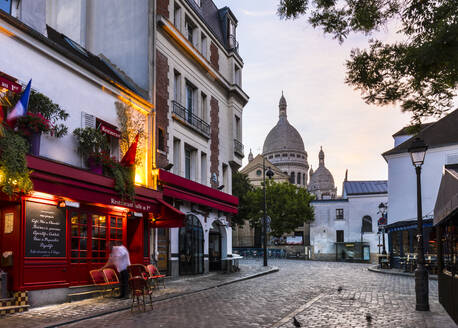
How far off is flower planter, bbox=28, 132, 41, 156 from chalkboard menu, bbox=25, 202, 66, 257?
4.21 ft

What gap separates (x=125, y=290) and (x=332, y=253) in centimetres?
4864

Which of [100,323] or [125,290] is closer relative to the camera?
[100,323]

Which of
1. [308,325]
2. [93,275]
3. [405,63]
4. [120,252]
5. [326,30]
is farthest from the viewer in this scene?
[93,275]

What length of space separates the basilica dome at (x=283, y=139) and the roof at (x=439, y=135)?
3506 inches

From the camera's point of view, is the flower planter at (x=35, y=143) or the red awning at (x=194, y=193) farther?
the red awning at (x=194, y=193)

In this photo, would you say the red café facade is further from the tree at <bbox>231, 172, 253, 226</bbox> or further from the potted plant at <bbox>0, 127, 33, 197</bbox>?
the tree at <bbox>231, 172, 253, 226</bbox>

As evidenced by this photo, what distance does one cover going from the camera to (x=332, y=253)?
57938 mm

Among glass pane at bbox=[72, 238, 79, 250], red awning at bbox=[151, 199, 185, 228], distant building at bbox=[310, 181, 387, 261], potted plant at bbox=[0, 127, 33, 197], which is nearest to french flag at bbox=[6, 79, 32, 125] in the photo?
potted plant at bbox=[0, 127, 33, 197]

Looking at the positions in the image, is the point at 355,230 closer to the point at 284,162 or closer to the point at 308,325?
the point at 308,325

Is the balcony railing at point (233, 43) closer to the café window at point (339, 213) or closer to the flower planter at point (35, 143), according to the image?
the flower planter at point (35, 143)

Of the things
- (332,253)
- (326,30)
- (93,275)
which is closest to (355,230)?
(332,253)

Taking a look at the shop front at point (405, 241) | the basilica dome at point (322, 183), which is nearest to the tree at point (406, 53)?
Answer: the shop front at point (405, 241)

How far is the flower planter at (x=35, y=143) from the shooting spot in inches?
452

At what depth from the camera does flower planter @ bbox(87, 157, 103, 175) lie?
13727 mm
